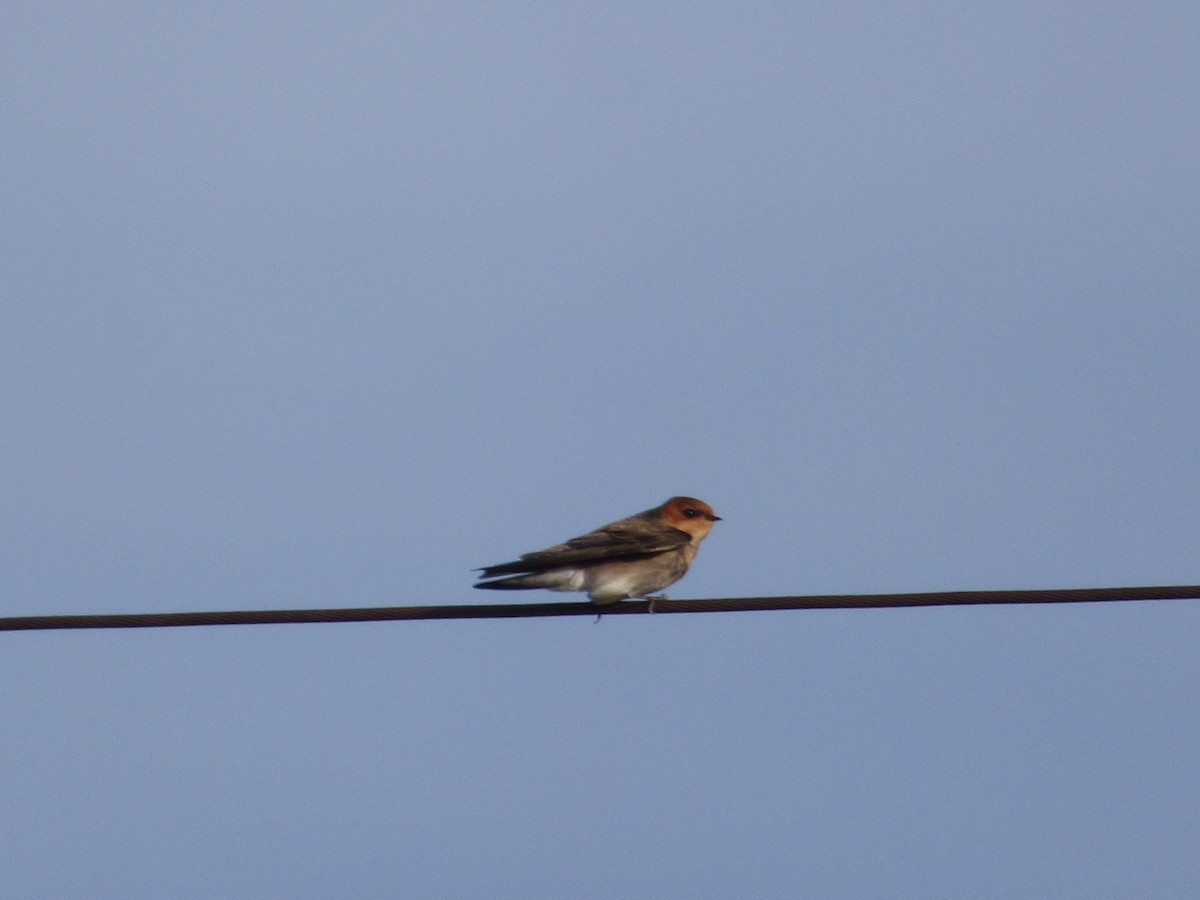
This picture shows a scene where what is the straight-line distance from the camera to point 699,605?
29.8 ft

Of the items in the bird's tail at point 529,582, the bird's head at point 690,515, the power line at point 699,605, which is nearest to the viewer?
the power line at point 699,605

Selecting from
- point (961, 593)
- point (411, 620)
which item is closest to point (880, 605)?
point (961, 593)

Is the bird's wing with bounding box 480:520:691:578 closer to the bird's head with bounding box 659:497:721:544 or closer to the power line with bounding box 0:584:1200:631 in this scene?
the bird's head with bounding box 659:497:721:544

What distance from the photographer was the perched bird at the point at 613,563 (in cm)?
1184

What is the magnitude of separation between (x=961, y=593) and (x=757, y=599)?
981mm

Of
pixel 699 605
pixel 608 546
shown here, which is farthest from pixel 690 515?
pixel 699 605

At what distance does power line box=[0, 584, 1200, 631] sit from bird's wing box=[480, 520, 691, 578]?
261 cm

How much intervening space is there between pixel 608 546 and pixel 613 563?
0.47ft

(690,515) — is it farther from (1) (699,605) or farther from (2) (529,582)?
(1) (699,605)

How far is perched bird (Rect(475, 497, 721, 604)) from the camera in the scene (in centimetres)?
1184

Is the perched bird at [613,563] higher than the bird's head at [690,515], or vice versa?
the bird's head at [690,515]

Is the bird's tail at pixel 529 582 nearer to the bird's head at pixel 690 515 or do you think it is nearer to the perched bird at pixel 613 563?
the perched bird at pixel 613 563

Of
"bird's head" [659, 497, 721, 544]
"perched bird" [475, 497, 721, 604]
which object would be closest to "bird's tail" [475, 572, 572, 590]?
"perched bird" [475, 497, 721, 604]

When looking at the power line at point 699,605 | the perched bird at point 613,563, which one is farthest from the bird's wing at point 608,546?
the power line at point 699,605
